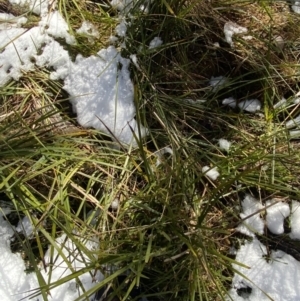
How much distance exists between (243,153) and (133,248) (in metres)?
0.44

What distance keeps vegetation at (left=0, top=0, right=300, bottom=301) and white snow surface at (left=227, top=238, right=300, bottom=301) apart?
4 cm

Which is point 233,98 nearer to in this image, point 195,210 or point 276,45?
point 276,45

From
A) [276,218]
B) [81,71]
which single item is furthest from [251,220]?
[81,71]

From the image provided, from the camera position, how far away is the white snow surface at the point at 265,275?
1.17 m

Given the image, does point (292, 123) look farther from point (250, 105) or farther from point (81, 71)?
point (81, 71)

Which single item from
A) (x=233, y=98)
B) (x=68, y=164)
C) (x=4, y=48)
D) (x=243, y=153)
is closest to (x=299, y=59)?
(x=233, y=98)

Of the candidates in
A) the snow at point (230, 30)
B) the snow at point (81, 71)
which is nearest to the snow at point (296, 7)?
the snow at point (230, 30)

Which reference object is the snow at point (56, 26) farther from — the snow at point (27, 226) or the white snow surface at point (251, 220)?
the white snow surface at point (251, 220)

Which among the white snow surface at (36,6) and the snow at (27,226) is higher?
the white snow surface at (36,6)

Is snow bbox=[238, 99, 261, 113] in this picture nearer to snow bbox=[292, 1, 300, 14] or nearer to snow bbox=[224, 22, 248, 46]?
snow bbox=[224, 22, 248, 46]

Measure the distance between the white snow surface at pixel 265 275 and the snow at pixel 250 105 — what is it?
0.40 meters

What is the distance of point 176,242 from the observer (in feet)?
3.51

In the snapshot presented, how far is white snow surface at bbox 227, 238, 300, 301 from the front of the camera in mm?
1174

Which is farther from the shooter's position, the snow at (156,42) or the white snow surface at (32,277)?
the snow at (156,42)
